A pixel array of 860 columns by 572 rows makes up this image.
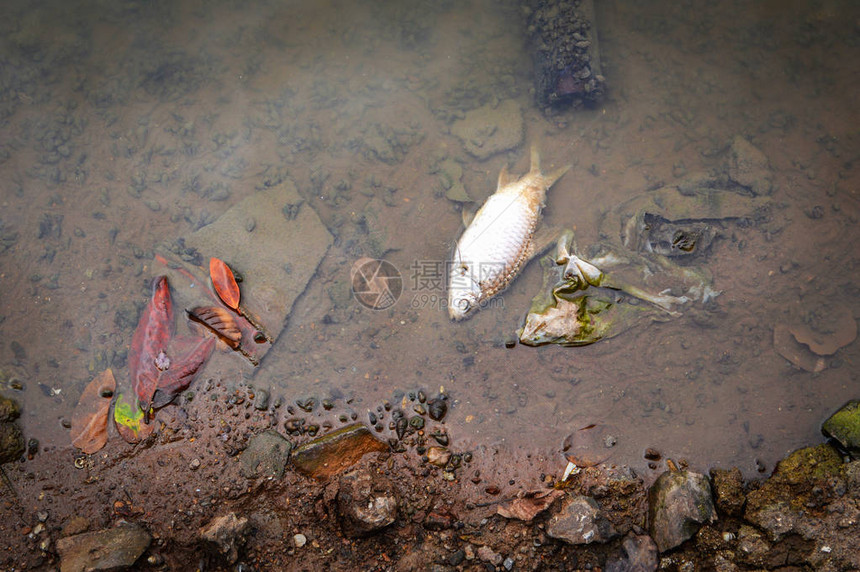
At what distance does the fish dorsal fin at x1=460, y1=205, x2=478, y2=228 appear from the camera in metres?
4.72

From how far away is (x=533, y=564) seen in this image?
11.1 ft

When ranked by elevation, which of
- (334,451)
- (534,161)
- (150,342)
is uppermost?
(150,342)

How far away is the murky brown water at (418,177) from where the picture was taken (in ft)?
13.4

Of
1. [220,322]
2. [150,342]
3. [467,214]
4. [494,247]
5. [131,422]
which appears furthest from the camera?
[467,214]

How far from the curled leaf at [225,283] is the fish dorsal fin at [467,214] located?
7.49 ft

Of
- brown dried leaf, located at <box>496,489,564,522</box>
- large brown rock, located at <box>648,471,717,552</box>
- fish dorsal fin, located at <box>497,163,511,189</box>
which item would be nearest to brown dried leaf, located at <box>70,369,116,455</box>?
brown dried leaf, located at <box>496,489,564,522</box>

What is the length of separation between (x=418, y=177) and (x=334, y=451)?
2903 millimetres

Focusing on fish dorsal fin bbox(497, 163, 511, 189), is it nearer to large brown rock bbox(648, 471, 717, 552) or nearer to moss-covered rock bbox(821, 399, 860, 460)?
large brown rock bbox(648, 471, 717, 552)

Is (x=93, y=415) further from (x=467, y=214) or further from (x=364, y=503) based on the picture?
(x=467, y=214)

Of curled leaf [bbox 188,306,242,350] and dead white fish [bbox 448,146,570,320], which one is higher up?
curled leaf [bbox 188,306,242,350]

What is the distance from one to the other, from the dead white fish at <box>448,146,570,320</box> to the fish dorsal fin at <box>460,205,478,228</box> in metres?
0.10

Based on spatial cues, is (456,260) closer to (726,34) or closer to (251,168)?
(251,168)

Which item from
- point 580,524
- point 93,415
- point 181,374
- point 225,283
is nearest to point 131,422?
point 93,415

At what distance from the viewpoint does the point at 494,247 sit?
434 centimetres
